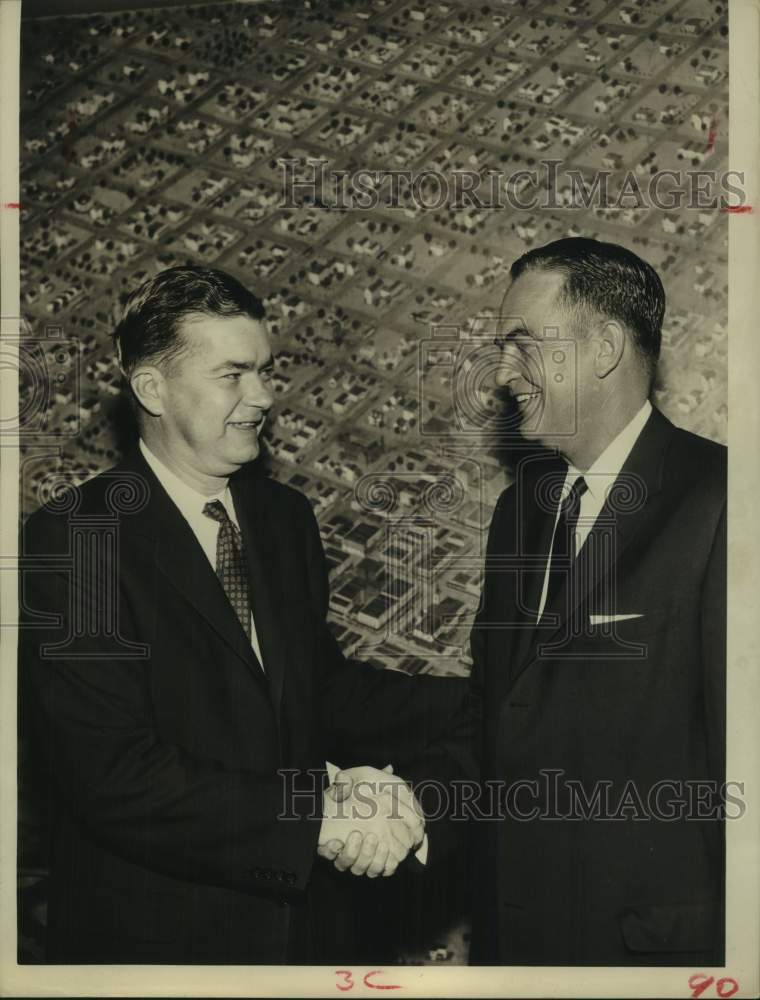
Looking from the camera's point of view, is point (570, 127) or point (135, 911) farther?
point (570, 127)

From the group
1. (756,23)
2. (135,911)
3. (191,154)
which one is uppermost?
(756,23)

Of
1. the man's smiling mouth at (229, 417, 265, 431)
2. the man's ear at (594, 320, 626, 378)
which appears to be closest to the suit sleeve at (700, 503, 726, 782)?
the man's ear at (594, 320, 626, 378)

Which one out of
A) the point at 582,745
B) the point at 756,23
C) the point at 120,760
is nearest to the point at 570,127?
the point at 756,23

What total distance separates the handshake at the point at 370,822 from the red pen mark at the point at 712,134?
199 centimetres

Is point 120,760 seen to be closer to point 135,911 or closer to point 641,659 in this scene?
point 135,911

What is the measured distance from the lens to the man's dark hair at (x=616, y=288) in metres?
3.57

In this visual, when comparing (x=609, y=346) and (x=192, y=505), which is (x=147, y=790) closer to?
(x=192, y=505)

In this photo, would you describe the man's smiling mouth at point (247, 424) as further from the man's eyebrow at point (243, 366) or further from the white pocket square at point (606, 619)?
the white pocket square at point (606, 619)

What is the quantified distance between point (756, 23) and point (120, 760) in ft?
8.95


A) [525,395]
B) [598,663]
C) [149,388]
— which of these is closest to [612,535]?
[598,663]

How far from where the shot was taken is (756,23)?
3645 millimetres

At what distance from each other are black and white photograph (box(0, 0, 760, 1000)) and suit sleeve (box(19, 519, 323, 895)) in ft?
0.04

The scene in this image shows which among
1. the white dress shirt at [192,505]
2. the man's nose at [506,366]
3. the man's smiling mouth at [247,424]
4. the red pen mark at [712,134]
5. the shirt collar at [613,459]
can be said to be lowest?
the white dress shirt at [192,505]

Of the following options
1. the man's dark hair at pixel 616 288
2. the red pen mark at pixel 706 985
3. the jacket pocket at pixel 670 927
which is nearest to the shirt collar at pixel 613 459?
the man's dark hair at pixel 616 288
